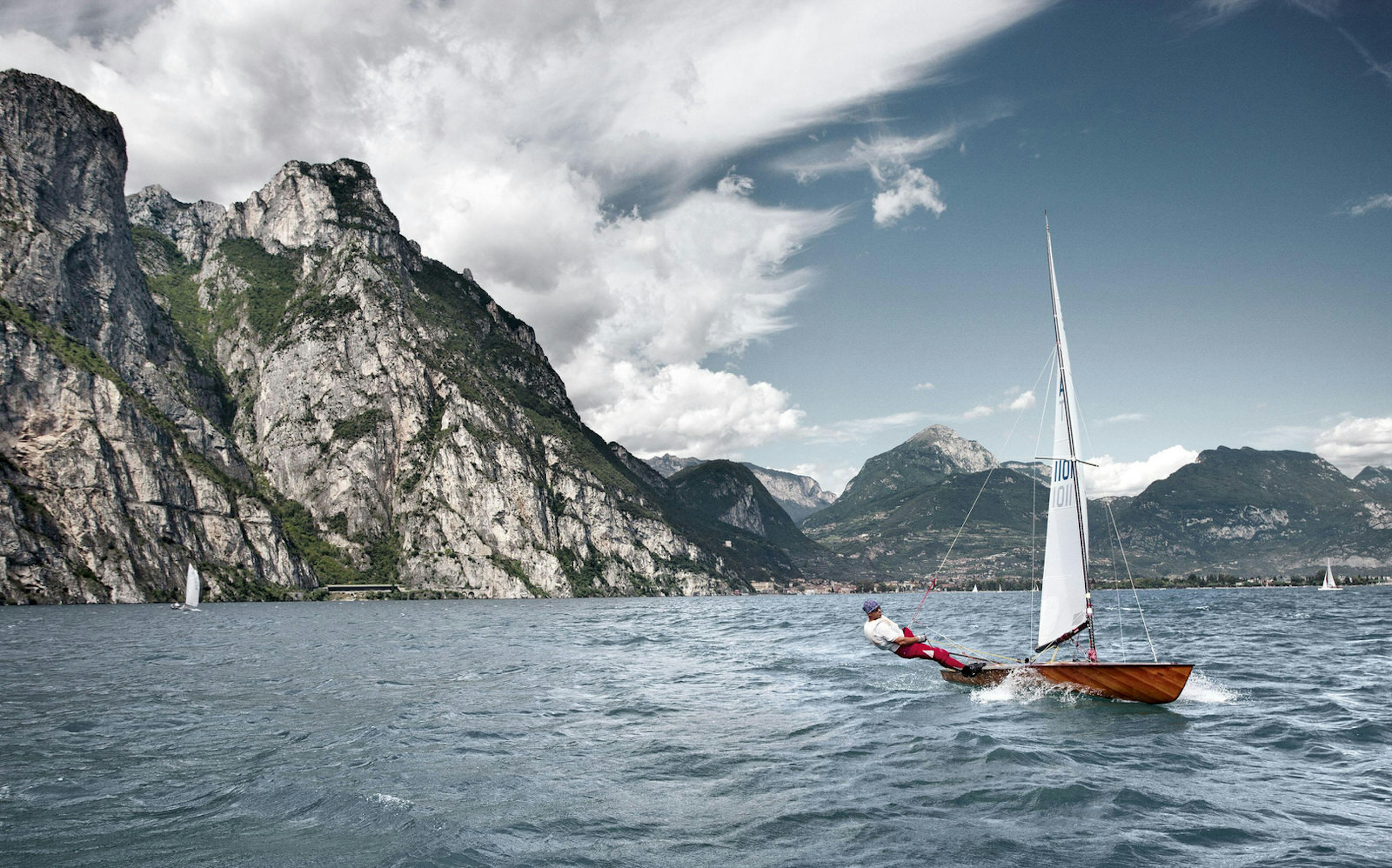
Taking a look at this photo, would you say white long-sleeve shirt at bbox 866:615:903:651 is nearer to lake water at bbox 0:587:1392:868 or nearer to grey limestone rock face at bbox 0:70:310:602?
lake water at bbox 0:587:1392:868

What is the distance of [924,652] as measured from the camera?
902 inches

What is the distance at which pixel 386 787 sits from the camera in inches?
599

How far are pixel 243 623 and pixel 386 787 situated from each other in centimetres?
8478

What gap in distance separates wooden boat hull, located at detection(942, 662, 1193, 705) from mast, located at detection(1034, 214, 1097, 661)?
47.6 inches

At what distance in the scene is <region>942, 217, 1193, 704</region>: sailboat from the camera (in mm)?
Answer: 24547

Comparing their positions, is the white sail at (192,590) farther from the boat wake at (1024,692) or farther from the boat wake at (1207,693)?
the boat wake at (1207,693)

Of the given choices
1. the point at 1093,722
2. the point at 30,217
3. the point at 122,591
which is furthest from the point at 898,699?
the point at 30,217

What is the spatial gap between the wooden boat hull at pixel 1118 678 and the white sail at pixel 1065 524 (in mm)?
1274

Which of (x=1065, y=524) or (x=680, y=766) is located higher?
(x=1065, y=524)

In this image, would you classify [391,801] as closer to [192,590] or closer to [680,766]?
[680,766]

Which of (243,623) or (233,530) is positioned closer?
(243,623)

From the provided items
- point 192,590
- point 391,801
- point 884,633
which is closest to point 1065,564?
point 884,633

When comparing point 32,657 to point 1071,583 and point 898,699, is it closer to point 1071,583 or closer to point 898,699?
point 898,699

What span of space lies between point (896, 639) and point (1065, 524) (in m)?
7.83
